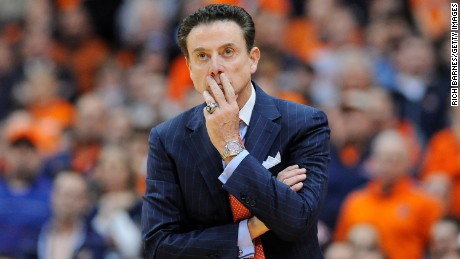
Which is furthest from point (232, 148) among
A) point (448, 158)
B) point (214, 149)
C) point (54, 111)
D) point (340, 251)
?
point (54, 111)

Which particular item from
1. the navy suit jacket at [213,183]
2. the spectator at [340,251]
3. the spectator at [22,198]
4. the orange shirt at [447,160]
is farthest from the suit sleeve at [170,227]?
the orange shirt at [447,160]

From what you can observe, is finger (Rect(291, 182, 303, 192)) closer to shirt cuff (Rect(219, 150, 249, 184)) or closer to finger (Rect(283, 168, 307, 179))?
finger (Rect(283, 168, 307, 179))

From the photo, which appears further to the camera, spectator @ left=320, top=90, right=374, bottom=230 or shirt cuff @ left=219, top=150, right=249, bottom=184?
spectator @ left=320, top=90, right=374, bottom=230

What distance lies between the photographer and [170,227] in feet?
11.7

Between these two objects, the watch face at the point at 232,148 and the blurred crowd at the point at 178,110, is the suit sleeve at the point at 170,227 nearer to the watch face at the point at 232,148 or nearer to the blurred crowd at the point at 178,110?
the watch face at the point at 232,148

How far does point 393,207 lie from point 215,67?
3.93m

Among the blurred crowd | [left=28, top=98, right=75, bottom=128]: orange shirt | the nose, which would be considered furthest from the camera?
[left=28, top=98, right=75, bottom=128]: orange shirt

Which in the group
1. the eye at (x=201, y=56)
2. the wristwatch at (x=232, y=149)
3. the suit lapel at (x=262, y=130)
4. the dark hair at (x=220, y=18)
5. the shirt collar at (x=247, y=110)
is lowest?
the wristwatch at (x=232, y=149)

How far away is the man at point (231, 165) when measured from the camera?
3.40 m

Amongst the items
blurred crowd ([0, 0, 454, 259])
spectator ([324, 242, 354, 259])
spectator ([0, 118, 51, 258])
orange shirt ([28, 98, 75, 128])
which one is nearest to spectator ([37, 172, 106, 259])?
blurred crowd ([0, 0, 454, 259])

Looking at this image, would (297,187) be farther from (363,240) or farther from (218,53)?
(363,240)

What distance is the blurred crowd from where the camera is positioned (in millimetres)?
7121

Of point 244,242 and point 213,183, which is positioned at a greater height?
point 213,183

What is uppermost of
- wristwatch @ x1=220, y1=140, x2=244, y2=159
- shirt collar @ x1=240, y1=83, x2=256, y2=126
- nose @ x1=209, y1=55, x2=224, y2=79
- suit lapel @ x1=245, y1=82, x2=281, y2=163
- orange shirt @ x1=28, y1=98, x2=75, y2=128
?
orange shirt @ x1=28, y1=98, x2=75, y2=128
